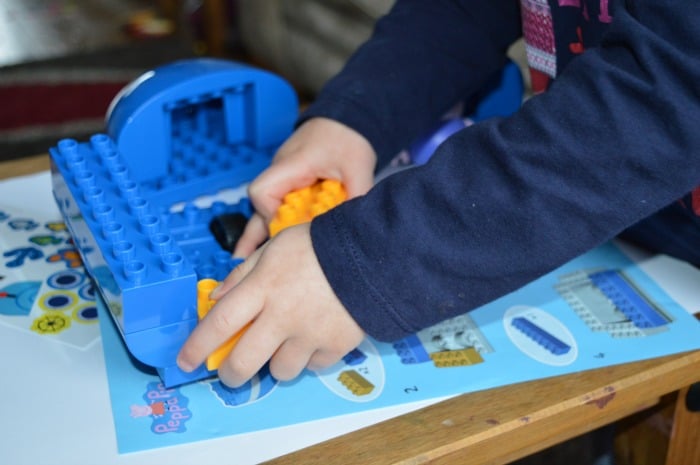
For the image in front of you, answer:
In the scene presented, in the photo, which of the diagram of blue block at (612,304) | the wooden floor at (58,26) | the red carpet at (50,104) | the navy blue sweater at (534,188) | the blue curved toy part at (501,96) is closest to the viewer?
the navy blue sweater at (534,188)

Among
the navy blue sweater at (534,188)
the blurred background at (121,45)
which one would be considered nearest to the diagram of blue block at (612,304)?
the navy blue sweater at (534,188)

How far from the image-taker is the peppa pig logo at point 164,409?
473 mm

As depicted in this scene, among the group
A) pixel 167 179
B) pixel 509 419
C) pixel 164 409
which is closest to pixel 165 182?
pixel 167 179

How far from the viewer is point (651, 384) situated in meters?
0.51

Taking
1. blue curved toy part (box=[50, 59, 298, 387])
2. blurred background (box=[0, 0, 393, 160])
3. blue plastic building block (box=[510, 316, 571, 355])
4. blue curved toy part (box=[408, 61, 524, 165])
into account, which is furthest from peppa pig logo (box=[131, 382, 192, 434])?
blurred background (box=[0, 0, 393, 160])

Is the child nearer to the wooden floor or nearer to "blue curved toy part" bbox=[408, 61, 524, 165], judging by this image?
"blue curved toy part" bbox=[408, 61, 524, 165]

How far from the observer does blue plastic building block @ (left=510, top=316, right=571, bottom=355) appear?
54 centimetres

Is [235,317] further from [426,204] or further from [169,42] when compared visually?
[169,42]

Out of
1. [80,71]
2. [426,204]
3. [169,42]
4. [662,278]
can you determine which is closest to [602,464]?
[662,278]

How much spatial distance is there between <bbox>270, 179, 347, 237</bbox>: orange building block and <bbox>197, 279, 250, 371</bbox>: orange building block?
76mm

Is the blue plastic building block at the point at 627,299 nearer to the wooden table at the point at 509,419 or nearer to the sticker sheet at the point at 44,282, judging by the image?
the wooden table at the point at 509,419

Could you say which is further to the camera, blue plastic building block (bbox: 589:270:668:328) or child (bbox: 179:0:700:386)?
blue plastic building block (bbox: 589:270:668:328)

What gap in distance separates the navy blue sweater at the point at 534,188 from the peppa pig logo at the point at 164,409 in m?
0.11

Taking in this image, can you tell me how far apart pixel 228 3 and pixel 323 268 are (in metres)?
1.82
